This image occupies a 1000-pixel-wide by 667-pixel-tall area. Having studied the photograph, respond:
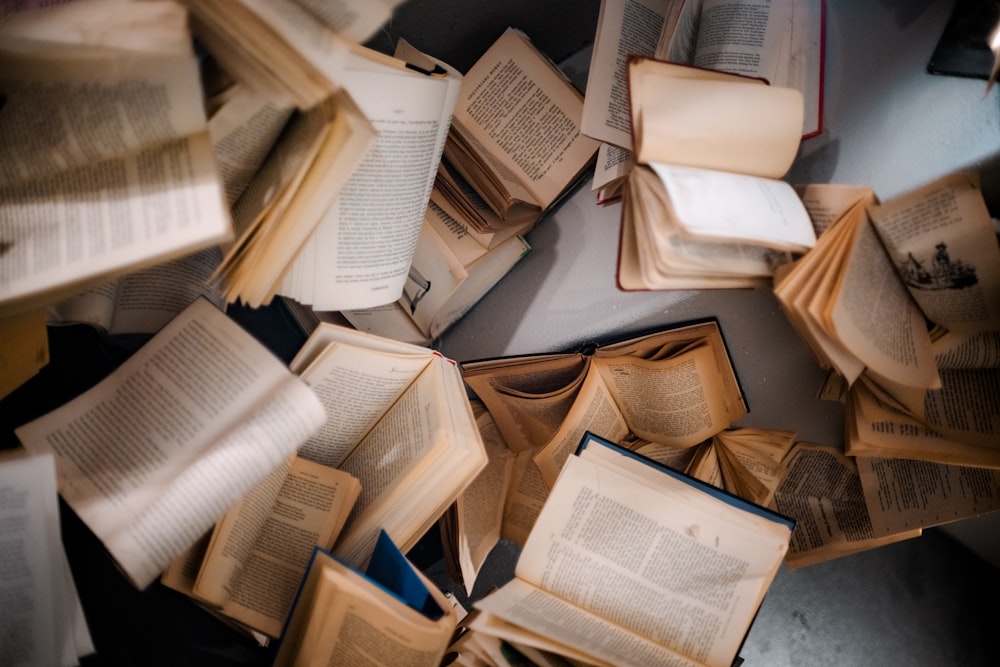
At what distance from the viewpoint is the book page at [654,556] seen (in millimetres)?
761

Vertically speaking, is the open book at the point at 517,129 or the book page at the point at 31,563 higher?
the open book at the point at 517,129

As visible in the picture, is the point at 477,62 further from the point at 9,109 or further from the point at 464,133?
the point at 9,109

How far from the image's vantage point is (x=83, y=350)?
827 millimetres

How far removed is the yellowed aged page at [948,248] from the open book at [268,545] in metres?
0.68

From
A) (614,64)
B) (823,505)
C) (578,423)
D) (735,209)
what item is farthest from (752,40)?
(823,505)

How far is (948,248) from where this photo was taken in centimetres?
62

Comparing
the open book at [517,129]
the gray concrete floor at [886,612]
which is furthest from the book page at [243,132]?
the gray concrete floor at [886,612]

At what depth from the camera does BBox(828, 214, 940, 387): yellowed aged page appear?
610 millimetres

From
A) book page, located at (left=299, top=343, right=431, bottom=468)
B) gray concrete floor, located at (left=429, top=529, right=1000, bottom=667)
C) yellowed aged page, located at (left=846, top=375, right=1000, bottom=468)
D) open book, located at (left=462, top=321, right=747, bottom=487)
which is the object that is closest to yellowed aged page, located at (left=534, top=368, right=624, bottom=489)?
open book, located at (left=462, top=321, right=747, bottom=487)

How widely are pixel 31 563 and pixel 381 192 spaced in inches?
19.4

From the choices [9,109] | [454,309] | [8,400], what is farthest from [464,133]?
[8,400]

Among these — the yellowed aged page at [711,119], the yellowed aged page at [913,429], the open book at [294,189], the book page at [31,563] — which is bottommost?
the yellowed aged page at [913,429]

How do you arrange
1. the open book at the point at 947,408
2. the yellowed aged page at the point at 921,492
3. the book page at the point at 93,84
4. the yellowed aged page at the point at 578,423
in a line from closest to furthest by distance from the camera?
the book page at the point at 93,84
the open book at the point at 947,408
the yellowed aged page at the point at 921,492
the yellowed aged page at the point at 578,423

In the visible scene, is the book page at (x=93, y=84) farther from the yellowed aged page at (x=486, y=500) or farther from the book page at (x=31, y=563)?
the yellowed aged page at (x=486, y=500)
